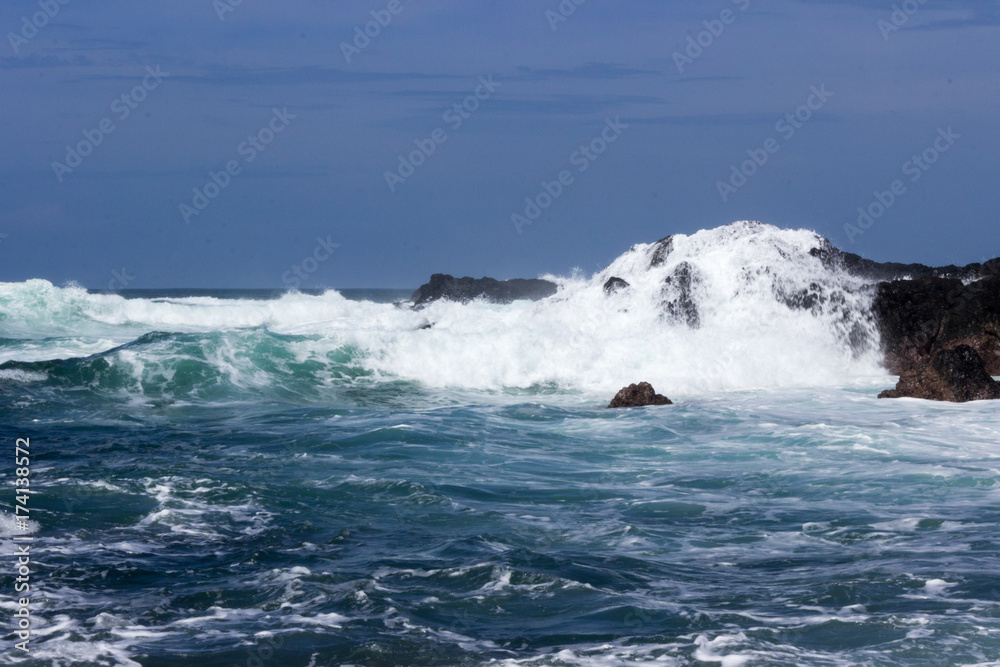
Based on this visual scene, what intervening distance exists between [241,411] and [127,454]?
3656mm

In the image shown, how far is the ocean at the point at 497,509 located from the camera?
4711 millimetres

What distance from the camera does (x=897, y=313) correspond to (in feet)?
59.5

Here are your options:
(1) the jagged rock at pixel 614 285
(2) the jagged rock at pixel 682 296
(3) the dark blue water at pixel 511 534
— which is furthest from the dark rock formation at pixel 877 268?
(3) the dark blue water at pixel 511 534

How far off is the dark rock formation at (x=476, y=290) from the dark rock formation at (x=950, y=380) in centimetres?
2623

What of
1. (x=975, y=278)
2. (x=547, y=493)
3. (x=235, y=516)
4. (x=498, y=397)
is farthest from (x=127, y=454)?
(x=975, y=278)

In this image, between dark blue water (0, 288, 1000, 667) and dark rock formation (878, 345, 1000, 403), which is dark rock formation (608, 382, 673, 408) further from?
dark rock formation (878, 345, 1000, 403)

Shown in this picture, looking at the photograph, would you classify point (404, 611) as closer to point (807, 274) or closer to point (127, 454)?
point (127, 454)

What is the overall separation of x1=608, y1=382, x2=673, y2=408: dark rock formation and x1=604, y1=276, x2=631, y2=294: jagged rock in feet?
24.5

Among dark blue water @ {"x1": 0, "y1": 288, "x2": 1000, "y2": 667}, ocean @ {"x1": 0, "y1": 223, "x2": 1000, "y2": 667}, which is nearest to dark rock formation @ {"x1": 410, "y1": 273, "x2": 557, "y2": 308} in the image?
ocean @ {"x1": 0, "y1": 223, "x2": 1000, "y2": 667}

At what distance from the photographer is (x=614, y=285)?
21.1 m

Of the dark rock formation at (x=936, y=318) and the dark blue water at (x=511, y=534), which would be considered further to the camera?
the dark rock formation at (x=936, y=318)

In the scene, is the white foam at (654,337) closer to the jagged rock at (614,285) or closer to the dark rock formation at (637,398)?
the jagged rock at (614,285)

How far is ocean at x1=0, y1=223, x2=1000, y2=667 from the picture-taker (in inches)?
185

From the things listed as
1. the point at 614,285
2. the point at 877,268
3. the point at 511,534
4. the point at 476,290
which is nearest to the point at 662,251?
the point at 614,285
